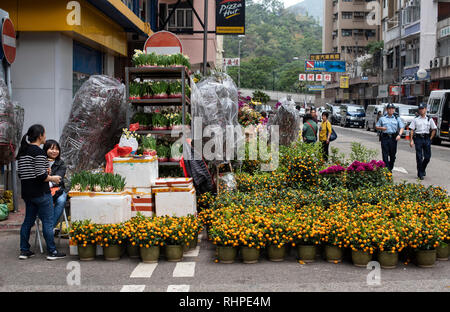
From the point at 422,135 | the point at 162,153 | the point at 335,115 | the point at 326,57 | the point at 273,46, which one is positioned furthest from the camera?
the point at 273,46

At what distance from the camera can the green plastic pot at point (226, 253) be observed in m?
7.06

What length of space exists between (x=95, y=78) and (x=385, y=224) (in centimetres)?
600

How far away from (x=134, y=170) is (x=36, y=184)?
4.75ft

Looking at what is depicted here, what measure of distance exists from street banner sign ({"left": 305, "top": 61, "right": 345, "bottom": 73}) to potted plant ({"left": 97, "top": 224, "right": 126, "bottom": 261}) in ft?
168

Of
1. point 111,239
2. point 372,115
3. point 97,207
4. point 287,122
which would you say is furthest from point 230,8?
point 372,115

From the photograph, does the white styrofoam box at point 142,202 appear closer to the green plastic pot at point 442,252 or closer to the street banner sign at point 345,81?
the green plastic pot at point 442,252

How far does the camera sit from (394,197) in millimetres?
9086

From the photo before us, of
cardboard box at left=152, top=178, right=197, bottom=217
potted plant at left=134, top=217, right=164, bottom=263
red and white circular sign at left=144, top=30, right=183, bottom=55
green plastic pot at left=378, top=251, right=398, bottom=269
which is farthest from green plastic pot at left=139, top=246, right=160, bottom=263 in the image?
red and white circular sign at left=144, top=30, right=183, bottom=55

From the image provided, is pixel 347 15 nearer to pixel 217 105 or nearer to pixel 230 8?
pixel 230 8

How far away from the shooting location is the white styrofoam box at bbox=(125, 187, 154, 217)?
319 inches

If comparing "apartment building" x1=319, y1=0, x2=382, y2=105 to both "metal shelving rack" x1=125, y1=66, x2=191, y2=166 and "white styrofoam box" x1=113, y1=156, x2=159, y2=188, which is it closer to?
"metal shelving rack" x1=125, y1=66, x2=191, y2=166

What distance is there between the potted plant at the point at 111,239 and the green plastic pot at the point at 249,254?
1.51m

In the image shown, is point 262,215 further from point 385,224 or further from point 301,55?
point 301,55

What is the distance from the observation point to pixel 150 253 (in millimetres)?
7125
